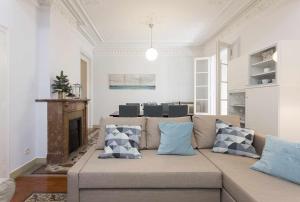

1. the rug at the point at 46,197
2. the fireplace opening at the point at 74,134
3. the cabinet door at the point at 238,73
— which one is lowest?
the rug at the point at 46,197

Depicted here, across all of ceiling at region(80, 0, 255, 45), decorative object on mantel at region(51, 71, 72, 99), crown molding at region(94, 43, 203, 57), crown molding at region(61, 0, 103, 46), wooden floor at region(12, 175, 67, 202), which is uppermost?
ceiling at region(80, 0, 255, 45)

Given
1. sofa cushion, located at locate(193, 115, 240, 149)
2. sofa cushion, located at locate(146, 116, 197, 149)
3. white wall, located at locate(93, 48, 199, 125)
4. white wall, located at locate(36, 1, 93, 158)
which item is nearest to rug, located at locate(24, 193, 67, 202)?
sofa cushion, located at locate(146, 116, 197, 149)

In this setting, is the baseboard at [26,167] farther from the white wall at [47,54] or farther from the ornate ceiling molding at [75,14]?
the ornate ceiling molding at [75,14]

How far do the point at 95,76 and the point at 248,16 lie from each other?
5.08 metres

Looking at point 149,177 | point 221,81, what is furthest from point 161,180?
point 221,81

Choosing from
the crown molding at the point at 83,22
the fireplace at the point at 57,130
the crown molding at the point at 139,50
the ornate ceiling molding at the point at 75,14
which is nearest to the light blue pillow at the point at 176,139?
the fireplace at the point at 57,130

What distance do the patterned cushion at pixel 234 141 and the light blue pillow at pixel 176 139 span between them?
33cm

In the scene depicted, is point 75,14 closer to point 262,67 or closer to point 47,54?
point 47,54

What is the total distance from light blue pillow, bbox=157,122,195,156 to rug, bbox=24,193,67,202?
116 cm

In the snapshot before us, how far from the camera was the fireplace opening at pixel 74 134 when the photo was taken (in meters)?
4.57

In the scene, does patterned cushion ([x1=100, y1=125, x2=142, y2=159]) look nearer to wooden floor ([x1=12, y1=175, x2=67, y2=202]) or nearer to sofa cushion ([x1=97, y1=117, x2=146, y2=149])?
sofa cushion ([x1=97, y1=117, x2=146, y2=149])

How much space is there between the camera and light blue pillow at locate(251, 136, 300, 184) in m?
1.83

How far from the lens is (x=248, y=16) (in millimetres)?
4773

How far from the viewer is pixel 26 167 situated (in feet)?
11.9
